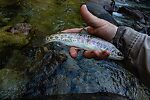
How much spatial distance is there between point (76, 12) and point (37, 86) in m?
4.28

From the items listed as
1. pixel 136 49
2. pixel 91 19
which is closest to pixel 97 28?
pixel 91 19

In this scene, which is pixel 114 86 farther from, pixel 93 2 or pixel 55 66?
pixel 93 2

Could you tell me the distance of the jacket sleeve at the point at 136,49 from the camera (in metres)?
3.11

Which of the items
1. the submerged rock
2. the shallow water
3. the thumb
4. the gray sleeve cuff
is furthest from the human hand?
the shallow water

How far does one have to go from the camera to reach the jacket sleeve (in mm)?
3111

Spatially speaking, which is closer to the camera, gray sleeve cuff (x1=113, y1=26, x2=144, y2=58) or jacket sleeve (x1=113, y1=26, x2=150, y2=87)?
jacket sleeve (x1=113, y1=26, x2=150, y2=87)

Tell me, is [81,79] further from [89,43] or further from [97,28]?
[97,28]

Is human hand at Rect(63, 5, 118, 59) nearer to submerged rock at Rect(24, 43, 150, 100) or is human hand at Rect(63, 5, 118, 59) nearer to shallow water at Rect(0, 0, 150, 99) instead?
submerged rock at Rect(24, 43, 150, 100)

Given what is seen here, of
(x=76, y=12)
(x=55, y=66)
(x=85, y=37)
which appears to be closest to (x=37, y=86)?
(x=55, y=66)

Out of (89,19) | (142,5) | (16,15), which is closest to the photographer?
(89,19)

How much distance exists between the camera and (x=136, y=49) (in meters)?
3.27

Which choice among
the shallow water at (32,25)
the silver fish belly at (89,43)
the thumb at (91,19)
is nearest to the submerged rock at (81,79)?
the shallow water at (32,25)

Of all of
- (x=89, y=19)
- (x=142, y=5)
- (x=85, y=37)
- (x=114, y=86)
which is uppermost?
(x=89, y=19)

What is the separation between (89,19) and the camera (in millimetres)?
3748
